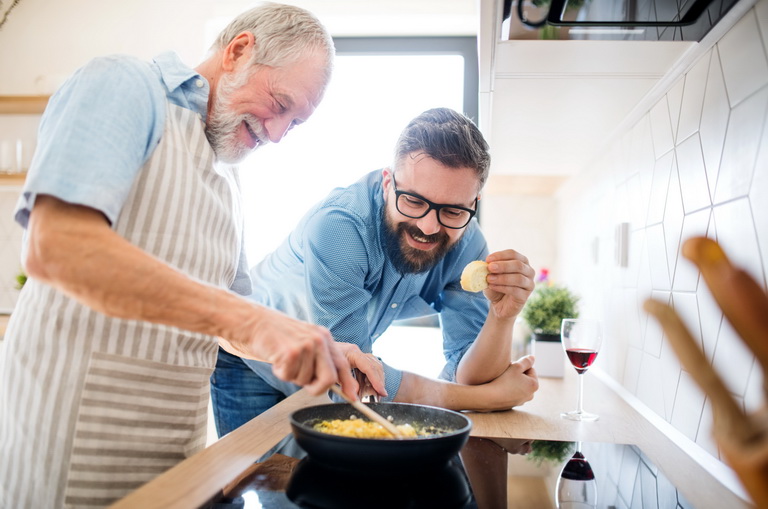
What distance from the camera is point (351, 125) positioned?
3.18 m

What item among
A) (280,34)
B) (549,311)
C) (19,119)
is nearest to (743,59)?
(280,34)

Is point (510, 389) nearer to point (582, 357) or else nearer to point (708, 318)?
point (582, 357)

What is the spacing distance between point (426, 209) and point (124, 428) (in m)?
0.84

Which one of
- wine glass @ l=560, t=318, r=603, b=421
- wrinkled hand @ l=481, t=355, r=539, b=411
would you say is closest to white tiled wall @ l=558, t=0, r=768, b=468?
wine glass @ l=560, t=318, r=603, b=421

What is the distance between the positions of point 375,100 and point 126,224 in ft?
7.95

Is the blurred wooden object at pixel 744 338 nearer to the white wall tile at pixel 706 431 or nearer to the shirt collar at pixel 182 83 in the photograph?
the white wall tile at pixel 706 431

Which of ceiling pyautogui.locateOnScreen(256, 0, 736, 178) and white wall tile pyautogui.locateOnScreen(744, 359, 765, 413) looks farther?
ceiling pyautogui.locateOnScreen(256, 0, 736, 178)

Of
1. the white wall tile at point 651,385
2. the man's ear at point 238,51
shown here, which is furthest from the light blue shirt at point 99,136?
the white wall tile at point 651,385

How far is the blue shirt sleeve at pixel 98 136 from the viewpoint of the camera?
2.40ft

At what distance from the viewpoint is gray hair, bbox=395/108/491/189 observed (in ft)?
4.66

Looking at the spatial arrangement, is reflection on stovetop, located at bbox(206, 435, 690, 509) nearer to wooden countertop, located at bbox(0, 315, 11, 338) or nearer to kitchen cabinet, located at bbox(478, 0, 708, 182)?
kitchen cabinet, located at bbox(478, 0, 708, 182)

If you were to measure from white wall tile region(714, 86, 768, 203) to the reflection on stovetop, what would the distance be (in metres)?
0.45

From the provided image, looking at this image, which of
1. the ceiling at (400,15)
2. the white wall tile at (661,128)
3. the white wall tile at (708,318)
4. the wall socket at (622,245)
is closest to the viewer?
the white wall tile at (708,318)

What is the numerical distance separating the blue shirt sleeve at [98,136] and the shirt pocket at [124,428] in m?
0.26
